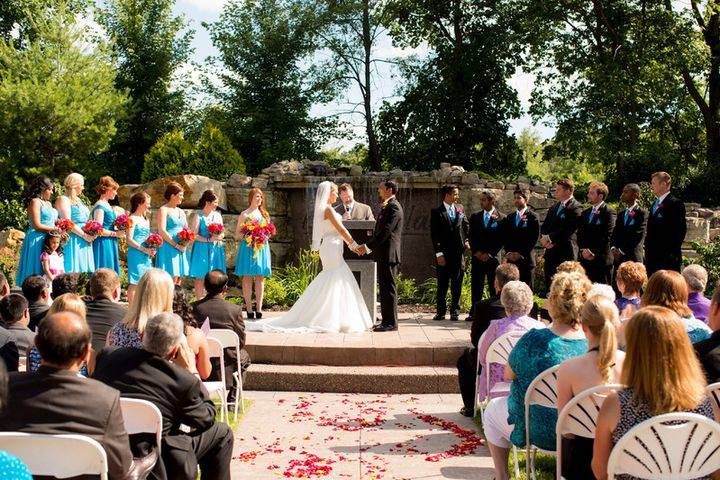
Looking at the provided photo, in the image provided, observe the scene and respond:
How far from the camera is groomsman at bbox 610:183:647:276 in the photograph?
919 cm

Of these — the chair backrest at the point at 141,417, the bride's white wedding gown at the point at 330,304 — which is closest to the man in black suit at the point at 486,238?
the bride's white wedding gown at the point at 330,304

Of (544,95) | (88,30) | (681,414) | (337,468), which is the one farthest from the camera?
(88,30)

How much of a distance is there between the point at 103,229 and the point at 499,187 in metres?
7.66

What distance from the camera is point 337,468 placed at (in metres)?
5.17

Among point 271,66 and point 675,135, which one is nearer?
point 675,135

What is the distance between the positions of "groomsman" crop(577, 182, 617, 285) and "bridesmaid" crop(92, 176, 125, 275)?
19.2ft

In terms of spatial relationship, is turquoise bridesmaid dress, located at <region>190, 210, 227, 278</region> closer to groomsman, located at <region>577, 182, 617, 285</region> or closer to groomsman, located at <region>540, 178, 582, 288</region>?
groomsman, located at <region>540, 178, 582, 288</region>

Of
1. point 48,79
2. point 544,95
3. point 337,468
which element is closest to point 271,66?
point 48,79

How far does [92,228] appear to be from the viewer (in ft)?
30.7

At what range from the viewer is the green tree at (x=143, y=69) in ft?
75.0

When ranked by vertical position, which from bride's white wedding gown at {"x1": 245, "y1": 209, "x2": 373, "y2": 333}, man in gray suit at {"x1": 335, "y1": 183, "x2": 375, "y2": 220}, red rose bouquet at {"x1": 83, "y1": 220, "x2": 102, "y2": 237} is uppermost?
man in gray suit at {"x1": 335, "y1": 183, "x2": 375, "y2": 220}

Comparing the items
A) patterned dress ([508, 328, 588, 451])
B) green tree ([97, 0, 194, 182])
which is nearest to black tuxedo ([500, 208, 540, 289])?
patterned dress ([508, 328, 588, 451])

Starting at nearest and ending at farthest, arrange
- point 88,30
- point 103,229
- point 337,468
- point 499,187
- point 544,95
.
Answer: point 337,468 → point 103,229 → point 499,187 → point 544,95 → point 88,30

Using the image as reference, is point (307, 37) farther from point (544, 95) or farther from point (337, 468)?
point (337, 468)
